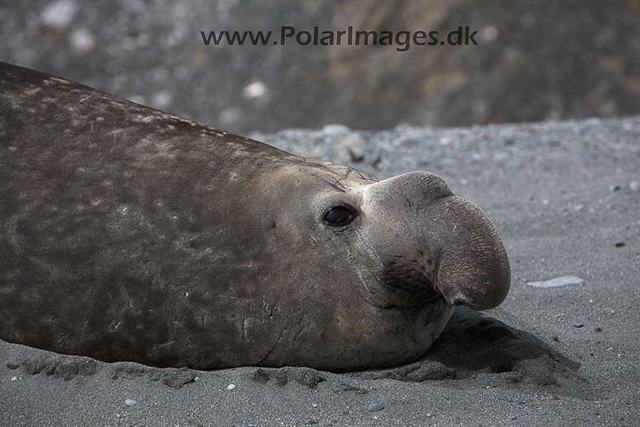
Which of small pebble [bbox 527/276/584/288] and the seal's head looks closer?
the seal's head

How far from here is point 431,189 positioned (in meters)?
2.74

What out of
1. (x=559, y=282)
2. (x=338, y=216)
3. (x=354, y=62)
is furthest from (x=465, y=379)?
(x=354, y=62)

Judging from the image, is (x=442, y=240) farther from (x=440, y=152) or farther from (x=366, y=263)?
(x=440, y=152)

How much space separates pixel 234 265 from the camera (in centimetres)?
275

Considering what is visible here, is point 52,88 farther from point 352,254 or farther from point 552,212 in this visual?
point 552,212

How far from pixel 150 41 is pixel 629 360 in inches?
330

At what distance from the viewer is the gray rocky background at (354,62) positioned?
8.62 metres

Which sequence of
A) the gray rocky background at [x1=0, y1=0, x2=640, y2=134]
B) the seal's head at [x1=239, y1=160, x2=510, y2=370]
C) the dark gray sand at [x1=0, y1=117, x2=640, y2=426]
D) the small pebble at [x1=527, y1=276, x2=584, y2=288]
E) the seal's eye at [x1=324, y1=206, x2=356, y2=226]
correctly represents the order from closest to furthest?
the dark gray sand at [x1=0, y1=117, x2=640, y2=426] → the seal's head at [x1=239, y1=160, x2=510, y2=370] → the seal's eye at [x1=324, y1=206, x2=356, y2=226] → the small pebble at [x1=527, y1=276, x2=584, y2=288] → the gray rocky background at [x1=0, y1=0, x2=640, y2=134]

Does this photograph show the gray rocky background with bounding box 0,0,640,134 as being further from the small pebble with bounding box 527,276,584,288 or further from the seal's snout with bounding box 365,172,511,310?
the seal's snout with bounding box 365,172,511,310

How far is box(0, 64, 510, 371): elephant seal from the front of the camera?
270cm

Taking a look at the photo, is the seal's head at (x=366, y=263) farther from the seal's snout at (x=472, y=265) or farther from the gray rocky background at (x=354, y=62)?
the gray rocky background at (x=354, y=62)

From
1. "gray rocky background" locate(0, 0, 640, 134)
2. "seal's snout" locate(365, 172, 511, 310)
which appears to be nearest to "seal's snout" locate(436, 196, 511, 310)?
"seal's snout" locate(365, 172, 511, 310)

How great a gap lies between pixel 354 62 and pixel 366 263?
6668 mm

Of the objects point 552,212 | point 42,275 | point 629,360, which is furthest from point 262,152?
point 552,212
